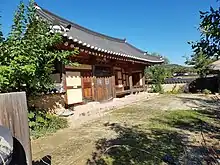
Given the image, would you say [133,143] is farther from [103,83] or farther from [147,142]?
[103,83]

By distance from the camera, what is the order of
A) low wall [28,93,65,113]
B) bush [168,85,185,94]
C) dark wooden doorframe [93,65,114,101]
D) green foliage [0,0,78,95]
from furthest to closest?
bush [168,85,185,94], dark wooden doorframe [93,65,114,101], low wall [28,93,65,113], green foliage [0,0,78,95]

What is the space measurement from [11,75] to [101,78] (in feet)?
20.9

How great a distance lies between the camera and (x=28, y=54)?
16.5ft

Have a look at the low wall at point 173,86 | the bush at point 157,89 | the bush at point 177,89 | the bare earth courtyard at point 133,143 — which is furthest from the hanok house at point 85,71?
the low wall at point 173,86

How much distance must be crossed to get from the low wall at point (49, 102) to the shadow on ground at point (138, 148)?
8.44 feet

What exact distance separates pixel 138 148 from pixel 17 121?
264 centimetres

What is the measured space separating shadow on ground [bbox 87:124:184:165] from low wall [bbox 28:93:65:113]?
2572 millimetres

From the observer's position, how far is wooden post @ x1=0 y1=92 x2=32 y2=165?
87.8 inches

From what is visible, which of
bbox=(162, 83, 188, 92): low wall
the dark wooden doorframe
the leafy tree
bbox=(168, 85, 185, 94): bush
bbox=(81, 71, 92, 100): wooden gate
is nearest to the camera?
bbox=(81, 71, 92, 100): wooden gate

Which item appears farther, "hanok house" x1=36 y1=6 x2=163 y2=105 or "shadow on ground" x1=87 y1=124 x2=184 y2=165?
"hanok house" x1=36 y1=6 x2=163 y2=105

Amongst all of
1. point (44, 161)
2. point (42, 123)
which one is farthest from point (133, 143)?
point (42, 123)

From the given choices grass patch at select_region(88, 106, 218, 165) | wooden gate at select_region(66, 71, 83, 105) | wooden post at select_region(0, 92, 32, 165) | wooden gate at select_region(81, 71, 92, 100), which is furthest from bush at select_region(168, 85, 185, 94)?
wooden post at select_region(0, 92, 32, 165)

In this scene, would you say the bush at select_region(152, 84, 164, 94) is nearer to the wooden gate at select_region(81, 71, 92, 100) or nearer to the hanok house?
the hanok house

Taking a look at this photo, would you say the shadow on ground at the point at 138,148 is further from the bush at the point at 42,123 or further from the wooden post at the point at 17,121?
the bush at the point at 42,123
